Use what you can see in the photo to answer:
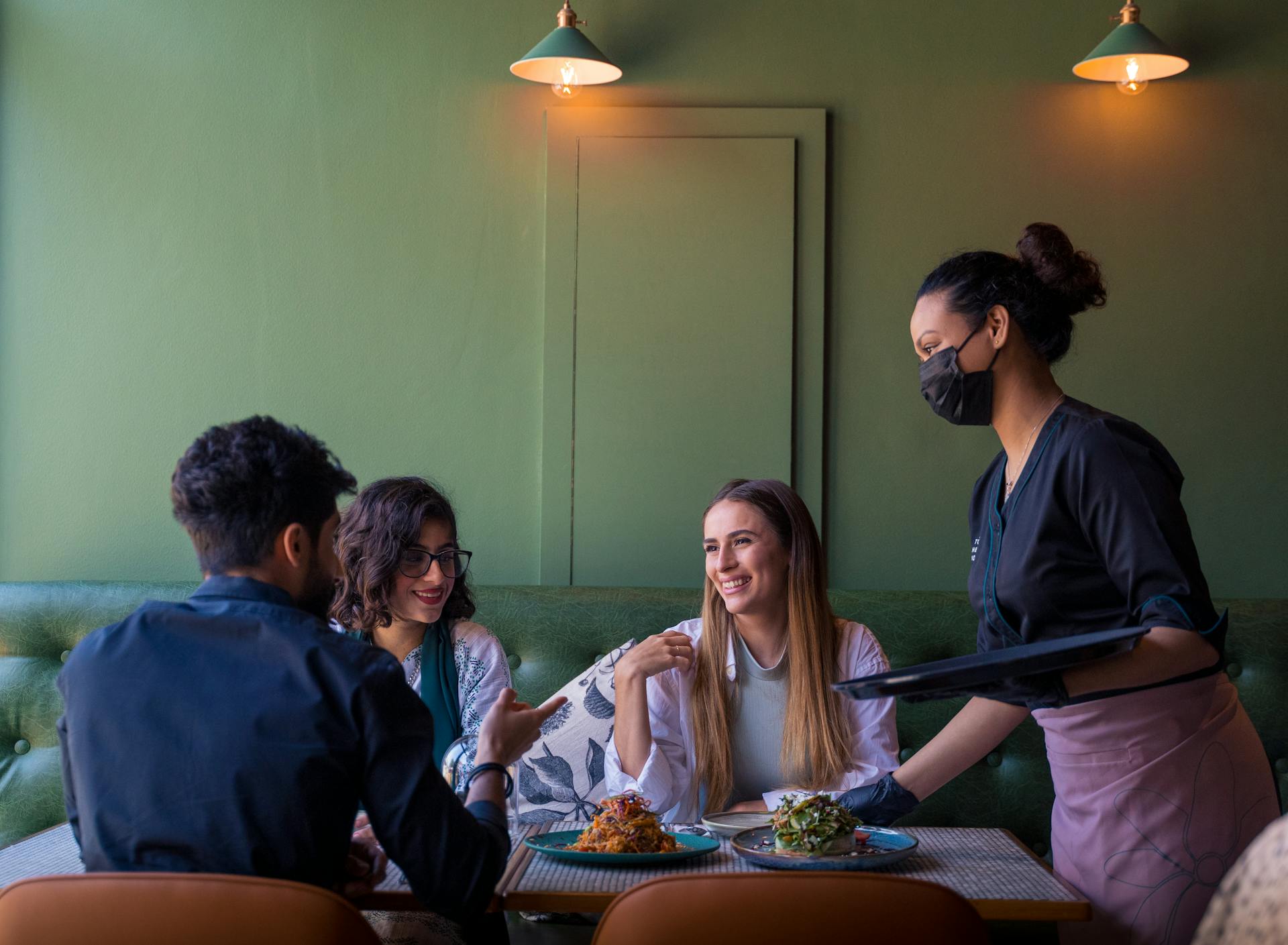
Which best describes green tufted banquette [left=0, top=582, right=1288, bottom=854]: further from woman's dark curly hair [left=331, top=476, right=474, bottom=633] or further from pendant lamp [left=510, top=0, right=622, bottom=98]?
pendant lamp [left=510, top=0, right=622, bottom=98]

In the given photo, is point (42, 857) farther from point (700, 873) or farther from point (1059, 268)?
point (1059, 268)

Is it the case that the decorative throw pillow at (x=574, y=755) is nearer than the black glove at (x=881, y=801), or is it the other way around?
the black glove at (x=881, y=801)

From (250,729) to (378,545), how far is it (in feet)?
3.56

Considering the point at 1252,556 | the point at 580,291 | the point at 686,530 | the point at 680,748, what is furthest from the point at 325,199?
the point at 1252,556

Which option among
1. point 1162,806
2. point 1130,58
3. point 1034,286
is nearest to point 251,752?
point 1162,806

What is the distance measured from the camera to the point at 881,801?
1892mm

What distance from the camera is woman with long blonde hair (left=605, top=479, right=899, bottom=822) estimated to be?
228 centimetres

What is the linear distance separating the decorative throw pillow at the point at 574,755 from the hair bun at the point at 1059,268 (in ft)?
4.22

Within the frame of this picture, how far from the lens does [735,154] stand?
3.07 m

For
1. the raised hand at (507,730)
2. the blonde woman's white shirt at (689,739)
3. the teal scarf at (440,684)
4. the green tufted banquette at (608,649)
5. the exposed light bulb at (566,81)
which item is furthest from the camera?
the exposed light bulb at (566,81)

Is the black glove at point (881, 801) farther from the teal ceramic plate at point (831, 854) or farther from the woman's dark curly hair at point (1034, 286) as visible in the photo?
the woman's dark curly hair at point (1034, 286)

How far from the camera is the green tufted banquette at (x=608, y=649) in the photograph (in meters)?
2.72

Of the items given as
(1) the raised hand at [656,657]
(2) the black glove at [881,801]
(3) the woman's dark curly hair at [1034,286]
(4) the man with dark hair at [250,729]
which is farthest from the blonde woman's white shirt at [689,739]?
(4) the man with dark hair at [250,729]

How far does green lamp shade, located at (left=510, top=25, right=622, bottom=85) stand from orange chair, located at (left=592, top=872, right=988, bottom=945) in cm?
212
